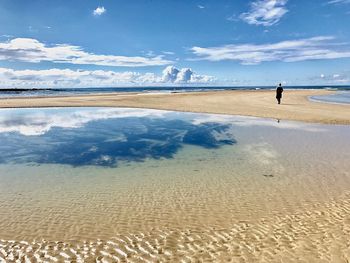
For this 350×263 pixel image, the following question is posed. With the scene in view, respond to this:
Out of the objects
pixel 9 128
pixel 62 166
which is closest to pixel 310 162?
pixel 62 166

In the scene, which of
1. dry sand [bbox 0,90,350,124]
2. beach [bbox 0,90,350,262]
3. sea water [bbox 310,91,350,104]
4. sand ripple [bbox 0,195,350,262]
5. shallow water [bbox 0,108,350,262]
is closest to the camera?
sand ripple [bbox 0,195,350,262]

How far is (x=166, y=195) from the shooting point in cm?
1129

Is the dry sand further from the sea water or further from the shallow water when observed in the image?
the shallow water

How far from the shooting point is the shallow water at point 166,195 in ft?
26.5

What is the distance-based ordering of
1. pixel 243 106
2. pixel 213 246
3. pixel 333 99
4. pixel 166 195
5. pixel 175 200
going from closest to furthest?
1. pixel 213 246
2. pixel 175 200
3. pixel 166 195
4. pixel 243 106
5. pixel 333 99

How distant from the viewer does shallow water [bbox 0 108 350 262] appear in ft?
26.5

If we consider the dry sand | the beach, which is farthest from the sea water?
the beach

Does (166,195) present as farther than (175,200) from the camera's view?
Yes

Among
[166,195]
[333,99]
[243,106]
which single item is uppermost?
[333,99]

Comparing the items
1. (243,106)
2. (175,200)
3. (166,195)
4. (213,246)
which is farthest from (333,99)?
(213,246)

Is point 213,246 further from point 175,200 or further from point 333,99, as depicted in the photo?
point 333,99

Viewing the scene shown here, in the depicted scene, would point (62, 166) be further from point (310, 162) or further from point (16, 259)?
point (310, 162)

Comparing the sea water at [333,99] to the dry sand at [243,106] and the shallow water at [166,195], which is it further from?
the shallow water at [166,195]

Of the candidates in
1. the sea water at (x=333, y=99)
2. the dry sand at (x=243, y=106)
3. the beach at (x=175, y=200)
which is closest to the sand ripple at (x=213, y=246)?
the beach at (x=175, y=200)
